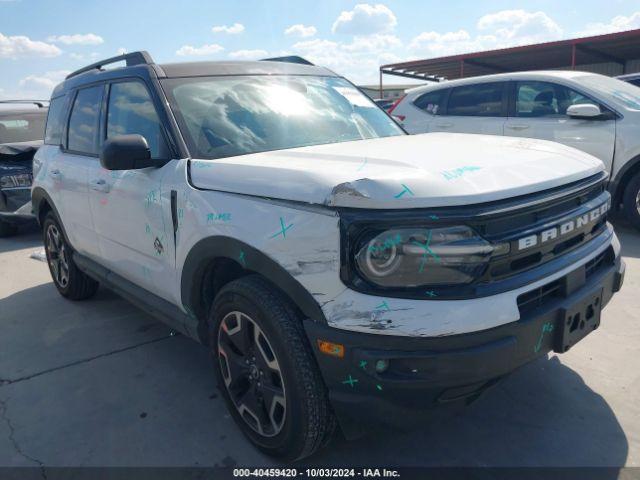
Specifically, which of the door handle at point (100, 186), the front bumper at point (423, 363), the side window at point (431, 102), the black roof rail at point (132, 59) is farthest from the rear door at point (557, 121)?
the door handle at point (100, 186)

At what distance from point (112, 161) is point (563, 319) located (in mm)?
2147

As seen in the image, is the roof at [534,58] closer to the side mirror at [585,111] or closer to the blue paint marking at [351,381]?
the side mirror at [585,111]

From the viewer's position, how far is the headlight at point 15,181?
6.86 meters

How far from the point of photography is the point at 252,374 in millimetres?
2354

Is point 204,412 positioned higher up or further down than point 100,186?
further down

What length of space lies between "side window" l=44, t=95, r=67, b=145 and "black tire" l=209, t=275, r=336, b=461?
9.28 feet

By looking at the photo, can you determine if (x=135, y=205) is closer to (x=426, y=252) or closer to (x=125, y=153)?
(x=125, y=153)

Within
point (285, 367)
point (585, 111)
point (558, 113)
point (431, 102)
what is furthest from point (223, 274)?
point (431, 102)

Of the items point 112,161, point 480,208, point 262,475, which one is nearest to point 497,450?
point 262,475

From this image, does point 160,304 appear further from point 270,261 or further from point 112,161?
point 270,261

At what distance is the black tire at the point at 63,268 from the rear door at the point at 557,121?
5.11 metres

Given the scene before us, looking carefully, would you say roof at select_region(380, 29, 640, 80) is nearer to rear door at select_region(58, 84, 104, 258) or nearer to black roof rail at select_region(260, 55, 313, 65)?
black roof rail at select_region(260, 55, 313, 65)

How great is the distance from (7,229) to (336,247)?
727 cm

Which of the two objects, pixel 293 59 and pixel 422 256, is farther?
pixel 293 59
